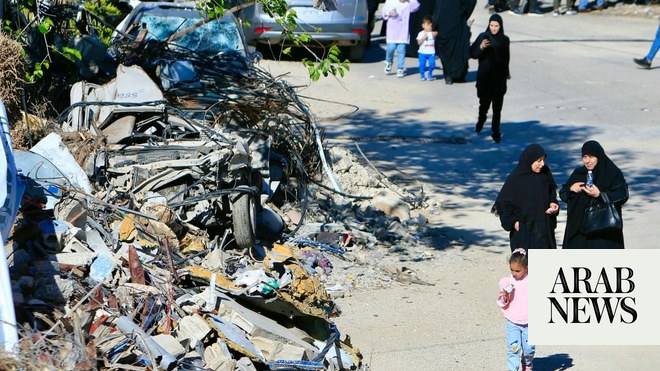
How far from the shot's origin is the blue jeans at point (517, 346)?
7.03m

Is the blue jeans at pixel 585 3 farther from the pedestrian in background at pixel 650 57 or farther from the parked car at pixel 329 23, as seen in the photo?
the parked car at pixel 329 23

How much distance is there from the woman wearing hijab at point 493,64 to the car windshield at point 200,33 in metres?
3.69

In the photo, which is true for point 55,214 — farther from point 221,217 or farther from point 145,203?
point 221,217

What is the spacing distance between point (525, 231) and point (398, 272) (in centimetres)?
161

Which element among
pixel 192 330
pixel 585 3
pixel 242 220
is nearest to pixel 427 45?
pixel 242 220

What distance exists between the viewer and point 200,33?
1284 cm

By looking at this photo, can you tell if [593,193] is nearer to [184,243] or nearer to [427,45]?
[184,243]

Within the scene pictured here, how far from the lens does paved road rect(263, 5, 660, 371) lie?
7953 millimetres

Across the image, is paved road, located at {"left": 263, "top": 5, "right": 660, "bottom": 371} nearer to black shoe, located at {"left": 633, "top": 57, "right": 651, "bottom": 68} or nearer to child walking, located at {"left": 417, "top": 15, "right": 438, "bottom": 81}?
black shoe, located at {"left": 633, "top": 57, "right": 651, "bottom": 68}

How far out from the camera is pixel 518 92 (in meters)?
18.9

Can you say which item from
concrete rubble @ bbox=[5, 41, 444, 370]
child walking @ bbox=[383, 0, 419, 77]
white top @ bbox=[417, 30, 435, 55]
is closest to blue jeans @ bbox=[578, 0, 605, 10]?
child walking @ bbox=[383, 0, 419, 77]

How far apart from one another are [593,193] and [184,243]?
343cm

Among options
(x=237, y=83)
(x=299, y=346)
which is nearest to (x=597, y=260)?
(x=299, y=346)

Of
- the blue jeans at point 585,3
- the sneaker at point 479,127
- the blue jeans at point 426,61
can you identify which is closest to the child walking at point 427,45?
the blue jeans at point 426,61
